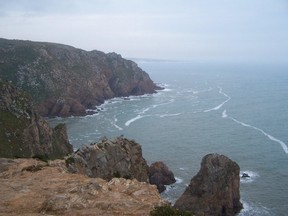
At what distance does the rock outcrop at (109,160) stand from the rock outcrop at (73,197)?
9259 millimetres

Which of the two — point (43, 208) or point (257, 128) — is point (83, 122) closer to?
point (257, 128)

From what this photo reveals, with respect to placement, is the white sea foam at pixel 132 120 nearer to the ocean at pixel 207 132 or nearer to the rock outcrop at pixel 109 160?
the ocean at pixel 207 132

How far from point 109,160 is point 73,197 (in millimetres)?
22348

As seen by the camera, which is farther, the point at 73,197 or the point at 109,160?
the point at 109,160

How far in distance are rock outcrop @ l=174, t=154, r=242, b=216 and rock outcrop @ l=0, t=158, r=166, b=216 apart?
88.6 ft

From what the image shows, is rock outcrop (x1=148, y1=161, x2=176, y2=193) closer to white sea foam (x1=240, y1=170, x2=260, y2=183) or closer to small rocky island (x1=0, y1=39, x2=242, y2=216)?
small rocky island (x1=0, y1=39, x2=242, y2=216)

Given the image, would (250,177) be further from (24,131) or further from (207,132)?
(24,131)

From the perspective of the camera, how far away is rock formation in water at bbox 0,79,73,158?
195ft

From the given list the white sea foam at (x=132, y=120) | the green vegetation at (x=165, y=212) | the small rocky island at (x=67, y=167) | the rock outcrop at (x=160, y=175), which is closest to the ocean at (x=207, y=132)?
the white sea foam at (x=132, y=120)

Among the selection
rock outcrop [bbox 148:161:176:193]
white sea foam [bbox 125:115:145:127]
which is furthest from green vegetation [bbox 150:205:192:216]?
white sea foam [bbox 125:115:145:127]

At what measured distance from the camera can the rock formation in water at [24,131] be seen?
59531 millimetres

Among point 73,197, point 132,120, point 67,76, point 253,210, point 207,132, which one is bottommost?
point 253,210

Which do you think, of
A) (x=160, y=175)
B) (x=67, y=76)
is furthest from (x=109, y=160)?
(x=67, y=76)

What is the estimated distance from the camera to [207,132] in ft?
309
